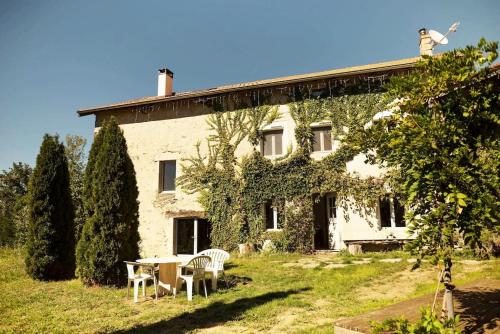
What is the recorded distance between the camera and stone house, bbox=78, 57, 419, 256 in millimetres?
12664

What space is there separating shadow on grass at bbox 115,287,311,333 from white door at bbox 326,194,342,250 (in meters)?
6.55

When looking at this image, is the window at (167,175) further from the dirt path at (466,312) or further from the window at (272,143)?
the dirt path at (466,312)

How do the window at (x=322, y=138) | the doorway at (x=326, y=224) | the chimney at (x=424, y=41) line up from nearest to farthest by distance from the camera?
the doorway at (x=326, y=224) < the window at (x=322, y=138) < the chimney at (x=424, y=41)

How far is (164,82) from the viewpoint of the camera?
1733 centimetres

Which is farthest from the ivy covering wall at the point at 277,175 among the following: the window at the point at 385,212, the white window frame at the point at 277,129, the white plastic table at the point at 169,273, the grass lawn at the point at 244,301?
the white plastic table at the point at 169,273

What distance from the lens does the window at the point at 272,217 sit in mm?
13625

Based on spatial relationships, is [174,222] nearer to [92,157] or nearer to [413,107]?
[92,157]

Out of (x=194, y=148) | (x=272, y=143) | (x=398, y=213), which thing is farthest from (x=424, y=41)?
(x=194, y=148)

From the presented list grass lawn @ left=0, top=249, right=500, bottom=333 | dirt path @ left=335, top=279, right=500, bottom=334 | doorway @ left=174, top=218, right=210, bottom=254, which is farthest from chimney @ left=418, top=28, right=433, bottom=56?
doorway @ left=174, top=218, right=210, bottom=254

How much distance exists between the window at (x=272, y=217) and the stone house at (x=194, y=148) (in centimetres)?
4

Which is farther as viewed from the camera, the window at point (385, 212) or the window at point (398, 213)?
the window at point (385, 212)

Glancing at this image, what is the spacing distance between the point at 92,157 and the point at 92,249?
2.55 m

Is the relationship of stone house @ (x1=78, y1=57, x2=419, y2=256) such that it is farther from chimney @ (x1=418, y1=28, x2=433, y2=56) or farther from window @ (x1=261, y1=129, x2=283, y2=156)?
chimney @ (x1=418, y1=28, x2=433, y2=56)

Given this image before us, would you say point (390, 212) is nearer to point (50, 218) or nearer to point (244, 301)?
point (244, 301)
